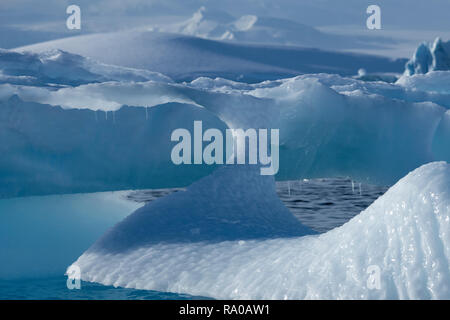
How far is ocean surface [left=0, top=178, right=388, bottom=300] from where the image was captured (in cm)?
521

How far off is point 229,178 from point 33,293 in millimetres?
2167

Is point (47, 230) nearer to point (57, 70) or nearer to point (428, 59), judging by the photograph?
point (57, 70)

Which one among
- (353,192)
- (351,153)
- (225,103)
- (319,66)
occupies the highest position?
(319,66)

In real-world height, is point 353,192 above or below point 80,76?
below

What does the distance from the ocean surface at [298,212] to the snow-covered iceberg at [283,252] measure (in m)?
0.19

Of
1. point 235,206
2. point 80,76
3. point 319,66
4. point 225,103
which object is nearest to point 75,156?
point 80,76

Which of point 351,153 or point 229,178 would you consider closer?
point 229,178

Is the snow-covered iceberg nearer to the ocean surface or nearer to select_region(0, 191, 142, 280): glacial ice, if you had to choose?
the ocean surface

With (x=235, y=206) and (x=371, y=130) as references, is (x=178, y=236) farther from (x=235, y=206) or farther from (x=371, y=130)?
(x=371, y=130)

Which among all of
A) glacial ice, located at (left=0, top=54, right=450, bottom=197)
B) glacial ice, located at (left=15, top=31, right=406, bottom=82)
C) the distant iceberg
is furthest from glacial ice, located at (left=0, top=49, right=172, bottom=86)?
the distant iceberg

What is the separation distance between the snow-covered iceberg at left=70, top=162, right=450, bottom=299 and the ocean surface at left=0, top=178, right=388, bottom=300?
189 millimetres

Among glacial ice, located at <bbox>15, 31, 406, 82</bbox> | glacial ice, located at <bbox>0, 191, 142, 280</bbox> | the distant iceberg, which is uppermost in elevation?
glacial ice, located at <bbox>15, 31, 406, 82</bbox>

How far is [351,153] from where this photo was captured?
906 centimetres
